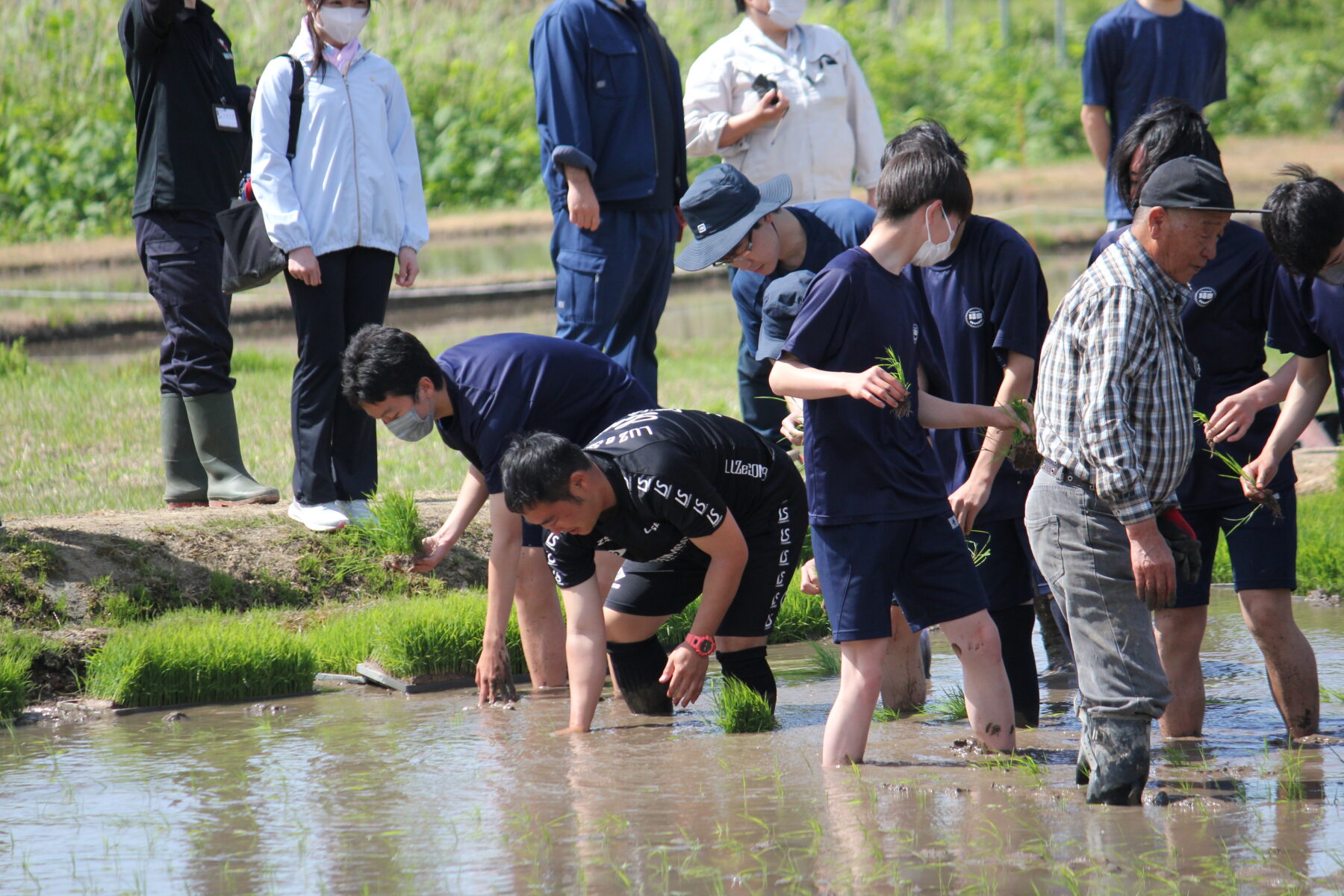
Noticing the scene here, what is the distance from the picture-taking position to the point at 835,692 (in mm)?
5812

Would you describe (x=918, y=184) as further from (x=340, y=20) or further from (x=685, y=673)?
(x=340, y=20)

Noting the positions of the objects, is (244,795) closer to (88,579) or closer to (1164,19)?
(88,579)

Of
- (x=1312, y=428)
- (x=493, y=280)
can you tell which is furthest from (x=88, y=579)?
(x=493, y=280)

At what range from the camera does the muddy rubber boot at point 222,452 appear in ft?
23.1

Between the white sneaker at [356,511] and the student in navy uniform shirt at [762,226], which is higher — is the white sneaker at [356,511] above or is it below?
below

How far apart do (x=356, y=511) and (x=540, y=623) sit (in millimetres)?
1478

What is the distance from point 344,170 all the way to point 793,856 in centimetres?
410

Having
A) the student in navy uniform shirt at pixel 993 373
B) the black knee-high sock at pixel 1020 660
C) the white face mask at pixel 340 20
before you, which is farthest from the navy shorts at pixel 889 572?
the white face mask at pixel 340 20

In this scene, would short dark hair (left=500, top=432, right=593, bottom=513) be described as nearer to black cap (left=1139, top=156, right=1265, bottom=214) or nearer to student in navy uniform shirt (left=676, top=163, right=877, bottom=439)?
student in navy uniform shirt (left=676, top=163, right=877, bottom=439)

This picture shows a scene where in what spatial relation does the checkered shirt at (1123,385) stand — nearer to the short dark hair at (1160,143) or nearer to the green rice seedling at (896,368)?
the green rice seedling at (896,368)

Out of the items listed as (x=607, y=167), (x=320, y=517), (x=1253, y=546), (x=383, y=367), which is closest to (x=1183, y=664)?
(x=1253, y=546)

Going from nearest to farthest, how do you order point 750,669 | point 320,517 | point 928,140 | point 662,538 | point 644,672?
point 662,538 → point 928,140 → point 750,669 → point 644,672 → point 320,517

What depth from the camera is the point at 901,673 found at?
5430mm

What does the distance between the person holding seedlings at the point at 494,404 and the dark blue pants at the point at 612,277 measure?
52.4 inches
